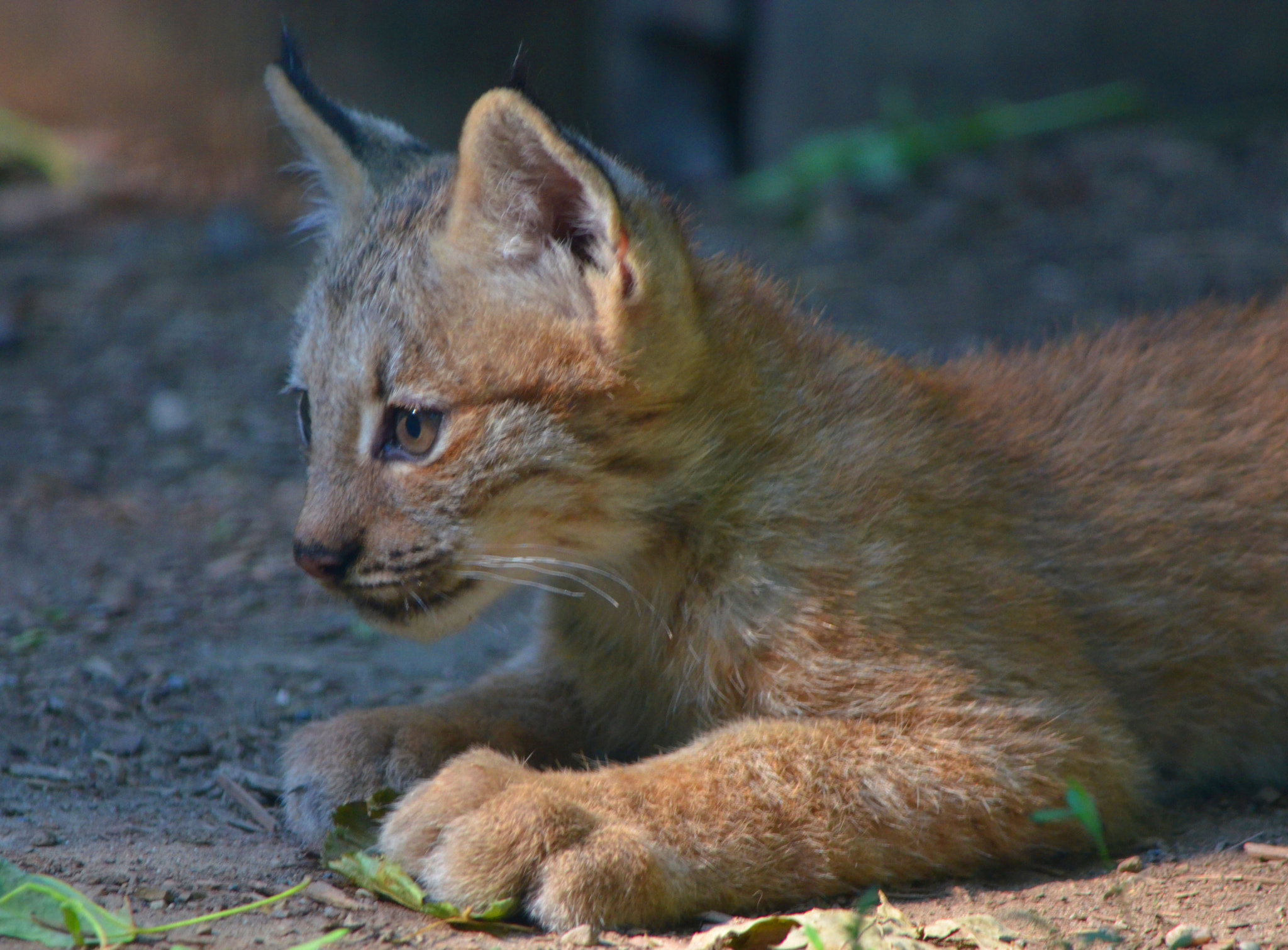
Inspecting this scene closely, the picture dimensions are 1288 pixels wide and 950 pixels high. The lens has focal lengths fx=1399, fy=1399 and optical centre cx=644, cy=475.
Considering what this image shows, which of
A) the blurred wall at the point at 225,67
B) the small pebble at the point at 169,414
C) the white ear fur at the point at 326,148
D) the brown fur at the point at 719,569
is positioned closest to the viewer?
the brown fur at the point at 719,569

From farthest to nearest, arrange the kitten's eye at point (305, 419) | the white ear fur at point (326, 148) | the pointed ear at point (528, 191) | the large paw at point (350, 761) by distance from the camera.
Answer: the white ear fur at point (326, 148)
the kitten's eye at point (305, 419)
the large paw at point (350, 761)
the pointed ear at point (528, 191)

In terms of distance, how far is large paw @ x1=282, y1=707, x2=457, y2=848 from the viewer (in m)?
3.83

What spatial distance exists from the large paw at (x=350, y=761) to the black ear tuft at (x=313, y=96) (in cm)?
191

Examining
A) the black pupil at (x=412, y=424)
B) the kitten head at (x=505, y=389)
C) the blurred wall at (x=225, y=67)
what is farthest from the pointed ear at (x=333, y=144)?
the blurred wall at (x=225, y=67)

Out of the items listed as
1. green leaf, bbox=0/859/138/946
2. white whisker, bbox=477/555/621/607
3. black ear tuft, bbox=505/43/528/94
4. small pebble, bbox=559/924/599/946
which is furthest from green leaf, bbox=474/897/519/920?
black ear tuft, bbox=505/43/528/94

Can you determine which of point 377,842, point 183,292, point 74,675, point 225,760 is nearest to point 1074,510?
point 377,842

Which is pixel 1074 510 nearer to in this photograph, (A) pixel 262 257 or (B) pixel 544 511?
(B) pixel 544 511

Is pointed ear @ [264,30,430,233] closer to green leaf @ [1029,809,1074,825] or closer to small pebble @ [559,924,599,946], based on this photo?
small pebble @ [559,924,599,946]

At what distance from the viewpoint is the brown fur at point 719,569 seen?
344 cm

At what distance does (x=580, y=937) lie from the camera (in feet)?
10.2

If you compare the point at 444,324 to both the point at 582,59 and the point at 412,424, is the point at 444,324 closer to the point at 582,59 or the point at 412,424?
the point at 412,424

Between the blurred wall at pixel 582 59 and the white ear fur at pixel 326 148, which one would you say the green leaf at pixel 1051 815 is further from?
the blurred wall at pixel 582 59

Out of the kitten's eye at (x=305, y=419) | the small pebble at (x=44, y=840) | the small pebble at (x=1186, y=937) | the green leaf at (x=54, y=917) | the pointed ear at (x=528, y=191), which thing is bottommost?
the small pebble at (x=44, y=840)

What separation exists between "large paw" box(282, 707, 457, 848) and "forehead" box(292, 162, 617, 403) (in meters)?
0.98
